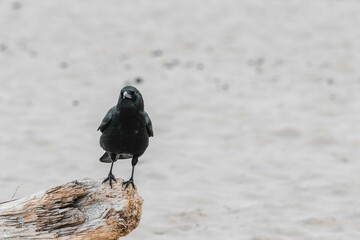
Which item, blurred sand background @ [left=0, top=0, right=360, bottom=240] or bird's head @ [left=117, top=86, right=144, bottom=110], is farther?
blurred sand background @ [left=0, top=0, right=360, bottom=240]

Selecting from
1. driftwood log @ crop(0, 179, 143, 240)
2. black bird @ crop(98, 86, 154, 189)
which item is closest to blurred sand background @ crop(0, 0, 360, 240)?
driftwood log @ crop(0, 179, 143, 240)

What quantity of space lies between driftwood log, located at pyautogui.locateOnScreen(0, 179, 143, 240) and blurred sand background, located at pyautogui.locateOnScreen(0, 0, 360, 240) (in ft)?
5.98

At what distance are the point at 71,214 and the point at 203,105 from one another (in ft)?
21.9

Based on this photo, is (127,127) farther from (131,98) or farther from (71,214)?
(71,214)

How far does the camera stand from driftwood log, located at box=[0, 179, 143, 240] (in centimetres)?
557

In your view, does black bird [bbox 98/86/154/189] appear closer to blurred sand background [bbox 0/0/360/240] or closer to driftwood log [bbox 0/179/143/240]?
driftwood log [bbox 0/179/143/240]

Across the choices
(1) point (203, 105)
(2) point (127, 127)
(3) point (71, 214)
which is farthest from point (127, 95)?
(1) point (203, 105)

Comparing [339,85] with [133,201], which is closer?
[133,201]

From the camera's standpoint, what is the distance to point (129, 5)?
54.2 feet

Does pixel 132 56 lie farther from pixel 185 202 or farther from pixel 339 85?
pixel 185 202

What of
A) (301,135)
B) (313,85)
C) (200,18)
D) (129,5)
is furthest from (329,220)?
(129,5)

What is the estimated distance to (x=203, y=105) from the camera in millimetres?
12156

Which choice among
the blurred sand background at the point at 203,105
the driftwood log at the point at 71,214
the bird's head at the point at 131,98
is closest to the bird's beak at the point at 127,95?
the bird's head at the point at 131,98

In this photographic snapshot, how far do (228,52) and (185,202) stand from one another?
6410 millimetres
